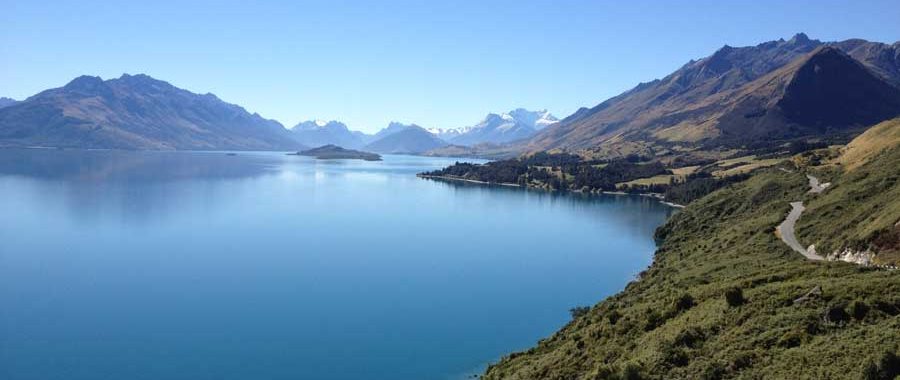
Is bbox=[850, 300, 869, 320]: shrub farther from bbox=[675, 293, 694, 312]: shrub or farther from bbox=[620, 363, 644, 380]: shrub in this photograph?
bbox=[675, 293, 694, 312]: shrub

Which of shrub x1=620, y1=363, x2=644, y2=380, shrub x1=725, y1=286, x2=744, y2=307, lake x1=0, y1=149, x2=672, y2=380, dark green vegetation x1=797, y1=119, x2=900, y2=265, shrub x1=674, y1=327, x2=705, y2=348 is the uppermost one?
dark green vegetation x1=797, y1=119, x2=900, y2=265

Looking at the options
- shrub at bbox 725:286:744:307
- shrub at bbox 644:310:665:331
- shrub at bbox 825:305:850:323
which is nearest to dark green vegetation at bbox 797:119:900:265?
shrub at bbox 725:286:744:307

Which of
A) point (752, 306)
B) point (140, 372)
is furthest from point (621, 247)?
point (140, 372)

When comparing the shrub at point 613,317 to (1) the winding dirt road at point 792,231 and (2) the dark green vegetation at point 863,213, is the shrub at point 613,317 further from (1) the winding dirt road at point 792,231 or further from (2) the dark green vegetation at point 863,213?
(1) the winding dirt road at point 792,231

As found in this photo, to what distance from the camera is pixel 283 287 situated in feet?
243

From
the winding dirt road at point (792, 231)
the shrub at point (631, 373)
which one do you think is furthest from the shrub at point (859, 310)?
the winding dirt road at point (792, 231)

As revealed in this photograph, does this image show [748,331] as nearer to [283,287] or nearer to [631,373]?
[631,373]

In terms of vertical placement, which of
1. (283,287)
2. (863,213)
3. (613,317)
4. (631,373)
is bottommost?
(283,287)

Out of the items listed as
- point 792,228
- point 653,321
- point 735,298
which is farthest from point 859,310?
point 792,228

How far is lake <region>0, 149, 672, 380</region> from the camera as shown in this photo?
51.0 meters

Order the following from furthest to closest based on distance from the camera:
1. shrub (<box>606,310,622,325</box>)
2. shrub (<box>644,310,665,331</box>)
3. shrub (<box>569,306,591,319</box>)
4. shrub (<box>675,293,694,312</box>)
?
shrub (<box>569,306,591,319</box>) < shrub (<box>606,310,622,325</box>) < shrub (<box>675,293,694,312</box>) < shrub (<box>644,310,665,331</box>)

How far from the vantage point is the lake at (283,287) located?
51.0 meters

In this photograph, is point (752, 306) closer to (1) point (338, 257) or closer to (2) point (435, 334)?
(2) point (435, 334)

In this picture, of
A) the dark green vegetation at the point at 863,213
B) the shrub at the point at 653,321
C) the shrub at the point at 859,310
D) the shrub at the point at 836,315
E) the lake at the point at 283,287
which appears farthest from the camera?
the lake at the point at 283,287
